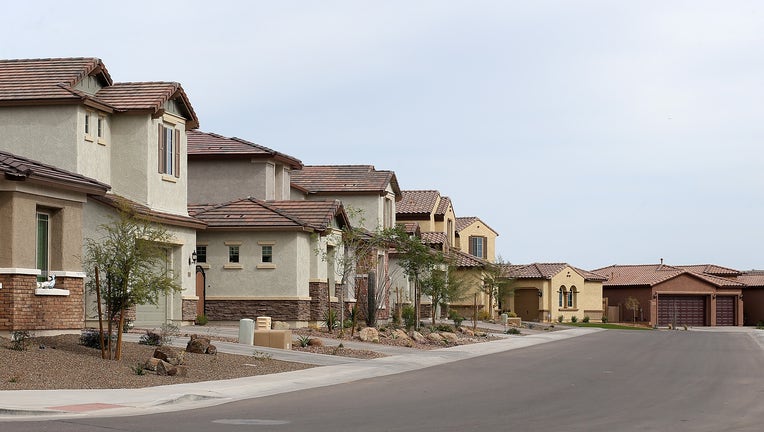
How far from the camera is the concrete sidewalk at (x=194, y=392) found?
1545 centimetres

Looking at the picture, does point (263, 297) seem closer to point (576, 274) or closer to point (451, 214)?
point (451, 214)

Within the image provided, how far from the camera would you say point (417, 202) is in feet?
237

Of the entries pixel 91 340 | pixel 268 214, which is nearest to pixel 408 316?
pixel 268 214

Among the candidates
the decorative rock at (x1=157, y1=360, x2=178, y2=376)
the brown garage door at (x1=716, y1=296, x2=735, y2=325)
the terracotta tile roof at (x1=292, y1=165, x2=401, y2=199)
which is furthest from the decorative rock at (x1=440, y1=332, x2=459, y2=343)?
the brown garage door at (x1=716, y1=296, x2=735, y2=325)

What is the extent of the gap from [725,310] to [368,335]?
5640 cm

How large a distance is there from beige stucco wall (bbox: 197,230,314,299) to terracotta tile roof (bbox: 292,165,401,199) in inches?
581

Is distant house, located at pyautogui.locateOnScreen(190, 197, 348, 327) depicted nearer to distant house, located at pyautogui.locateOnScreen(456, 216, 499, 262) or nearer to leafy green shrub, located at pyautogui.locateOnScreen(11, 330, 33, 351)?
leafy green shrub, located at pyautogui.locateOnScreen(11, 330, 33, 351)

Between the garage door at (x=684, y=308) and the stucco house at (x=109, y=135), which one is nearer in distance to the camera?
the stucco house at (x=109, y=135)

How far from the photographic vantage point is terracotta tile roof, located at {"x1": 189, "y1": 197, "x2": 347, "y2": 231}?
40688 millimetres

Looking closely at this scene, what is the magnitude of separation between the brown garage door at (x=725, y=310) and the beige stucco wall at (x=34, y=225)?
68.1m

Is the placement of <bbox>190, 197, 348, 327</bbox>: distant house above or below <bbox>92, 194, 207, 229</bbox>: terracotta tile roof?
below

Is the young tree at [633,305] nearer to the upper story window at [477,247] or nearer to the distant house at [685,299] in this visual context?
the distant house at [685,299]

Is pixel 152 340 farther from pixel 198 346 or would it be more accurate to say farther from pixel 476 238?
pixel 476 238

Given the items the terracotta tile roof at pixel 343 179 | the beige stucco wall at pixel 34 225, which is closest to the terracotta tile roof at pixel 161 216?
the beige stucco wall at pixel 34 225
